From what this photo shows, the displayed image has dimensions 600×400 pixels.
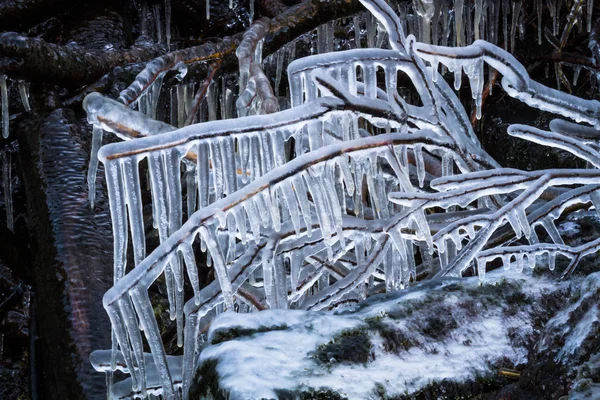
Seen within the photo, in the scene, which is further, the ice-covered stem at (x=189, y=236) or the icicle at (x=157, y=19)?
the icicle at (x=157, y=19)

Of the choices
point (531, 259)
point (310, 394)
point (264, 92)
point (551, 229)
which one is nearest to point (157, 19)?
point (264, 92)

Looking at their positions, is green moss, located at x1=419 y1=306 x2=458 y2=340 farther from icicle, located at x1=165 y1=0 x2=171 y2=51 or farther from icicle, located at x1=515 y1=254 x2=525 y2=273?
icicle, located at x1=165 y1=0 x2=171 y2=51

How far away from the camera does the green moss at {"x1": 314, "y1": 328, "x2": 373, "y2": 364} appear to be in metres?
1.45

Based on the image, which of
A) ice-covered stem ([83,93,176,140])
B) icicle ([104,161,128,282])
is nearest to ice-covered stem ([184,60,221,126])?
ice-covered stem ([83,93,176,140])

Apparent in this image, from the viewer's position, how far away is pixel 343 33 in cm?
469

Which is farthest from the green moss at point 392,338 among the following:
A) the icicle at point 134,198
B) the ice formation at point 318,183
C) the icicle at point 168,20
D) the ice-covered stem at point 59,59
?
the icicle at point 168,20

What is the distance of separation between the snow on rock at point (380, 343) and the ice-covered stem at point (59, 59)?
2.06 metres

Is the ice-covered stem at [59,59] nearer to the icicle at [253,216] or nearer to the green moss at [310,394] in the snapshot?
the icicle at [253,216]

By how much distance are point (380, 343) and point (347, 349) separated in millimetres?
88

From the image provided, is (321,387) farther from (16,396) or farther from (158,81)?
(16,396)

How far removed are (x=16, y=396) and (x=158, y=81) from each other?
193cm

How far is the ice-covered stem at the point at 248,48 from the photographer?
2.80m

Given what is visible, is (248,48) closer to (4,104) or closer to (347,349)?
(4,104)

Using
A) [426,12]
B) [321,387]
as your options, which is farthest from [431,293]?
[426,12]
